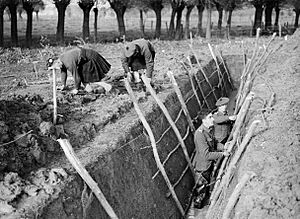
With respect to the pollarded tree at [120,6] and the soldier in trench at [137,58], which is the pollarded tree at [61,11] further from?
the soldier in trench at [137,58]

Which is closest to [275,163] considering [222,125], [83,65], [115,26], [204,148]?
[204,148]

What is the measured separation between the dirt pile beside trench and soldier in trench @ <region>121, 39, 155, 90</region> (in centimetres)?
261

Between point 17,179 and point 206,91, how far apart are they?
29.9ft

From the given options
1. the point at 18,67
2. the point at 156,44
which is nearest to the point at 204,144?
the point at 18,67

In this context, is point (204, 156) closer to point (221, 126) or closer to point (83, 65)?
point (221, 126)

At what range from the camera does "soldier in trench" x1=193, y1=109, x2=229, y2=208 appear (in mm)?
7164

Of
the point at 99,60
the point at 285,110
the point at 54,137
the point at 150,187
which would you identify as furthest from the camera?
the point at 99,60

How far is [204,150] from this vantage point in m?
7.19

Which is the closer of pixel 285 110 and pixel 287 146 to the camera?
pixel 287 146

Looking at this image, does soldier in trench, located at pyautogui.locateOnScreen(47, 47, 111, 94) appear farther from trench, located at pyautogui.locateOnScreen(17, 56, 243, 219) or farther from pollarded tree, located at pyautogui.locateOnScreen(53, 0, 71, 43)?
pollarded tree, located at pyautogui.locateOnScreen(53, 0, 71, 43)

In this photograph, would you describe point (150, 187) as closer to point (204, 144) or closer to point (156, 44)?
point (204, 144)

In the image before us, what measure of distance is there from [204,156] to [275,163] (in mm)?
2070

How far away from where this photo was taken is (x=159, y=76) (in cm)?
1201

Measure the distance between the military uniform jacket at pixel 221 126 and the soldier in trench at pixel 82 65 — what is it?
2.61 m
